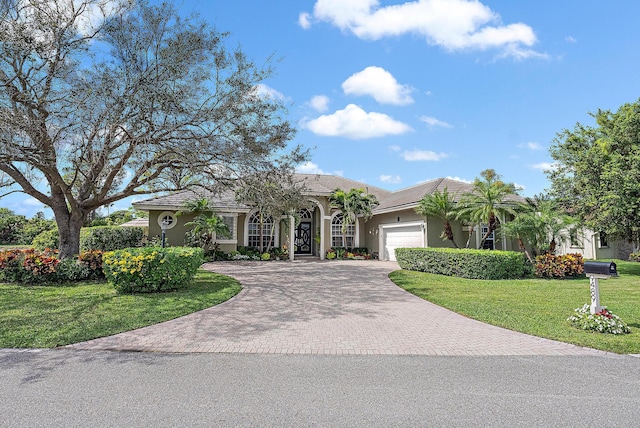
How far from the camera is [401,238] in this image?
64.8 feet

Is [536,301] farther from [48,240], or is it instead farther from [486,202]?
[48,240]

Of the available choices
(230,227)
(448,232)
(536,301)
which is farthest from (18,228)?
(536,301)

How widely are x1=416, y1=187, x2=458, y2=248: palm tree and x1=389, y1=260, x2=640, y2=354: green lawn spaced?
321 cm

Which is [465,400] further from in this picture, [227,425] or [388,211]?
[388,211]

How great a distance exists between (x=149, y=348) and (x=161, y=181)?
34.9 feet

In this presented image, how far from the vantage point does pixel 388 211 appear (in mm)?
20125

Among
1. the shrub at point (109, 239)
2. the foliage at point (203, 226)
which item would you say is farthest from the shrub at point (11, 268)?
the foliage at point (203, 226)

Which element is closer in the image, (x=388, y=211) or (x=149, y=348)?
(x=149, y=348)

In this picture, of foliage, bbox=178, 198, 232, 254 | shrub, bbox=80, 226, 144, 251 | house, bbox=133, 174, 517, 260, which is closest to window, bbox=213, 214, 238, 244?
house, bbox=133, 174, 517, 260

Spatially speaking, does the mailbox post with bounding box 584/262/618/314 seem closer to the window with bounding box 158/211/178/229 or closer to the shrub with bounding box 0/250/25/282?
the shrub with bounding box 0/250/25/282

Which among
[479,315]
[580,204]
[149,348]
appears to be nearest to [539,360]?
[479,315]

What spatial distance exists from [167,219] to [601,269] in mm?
18266

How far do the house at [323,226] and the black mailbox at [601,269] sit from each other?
11.0 meters

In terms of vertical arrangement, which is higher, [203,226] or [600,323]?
[203,226]
